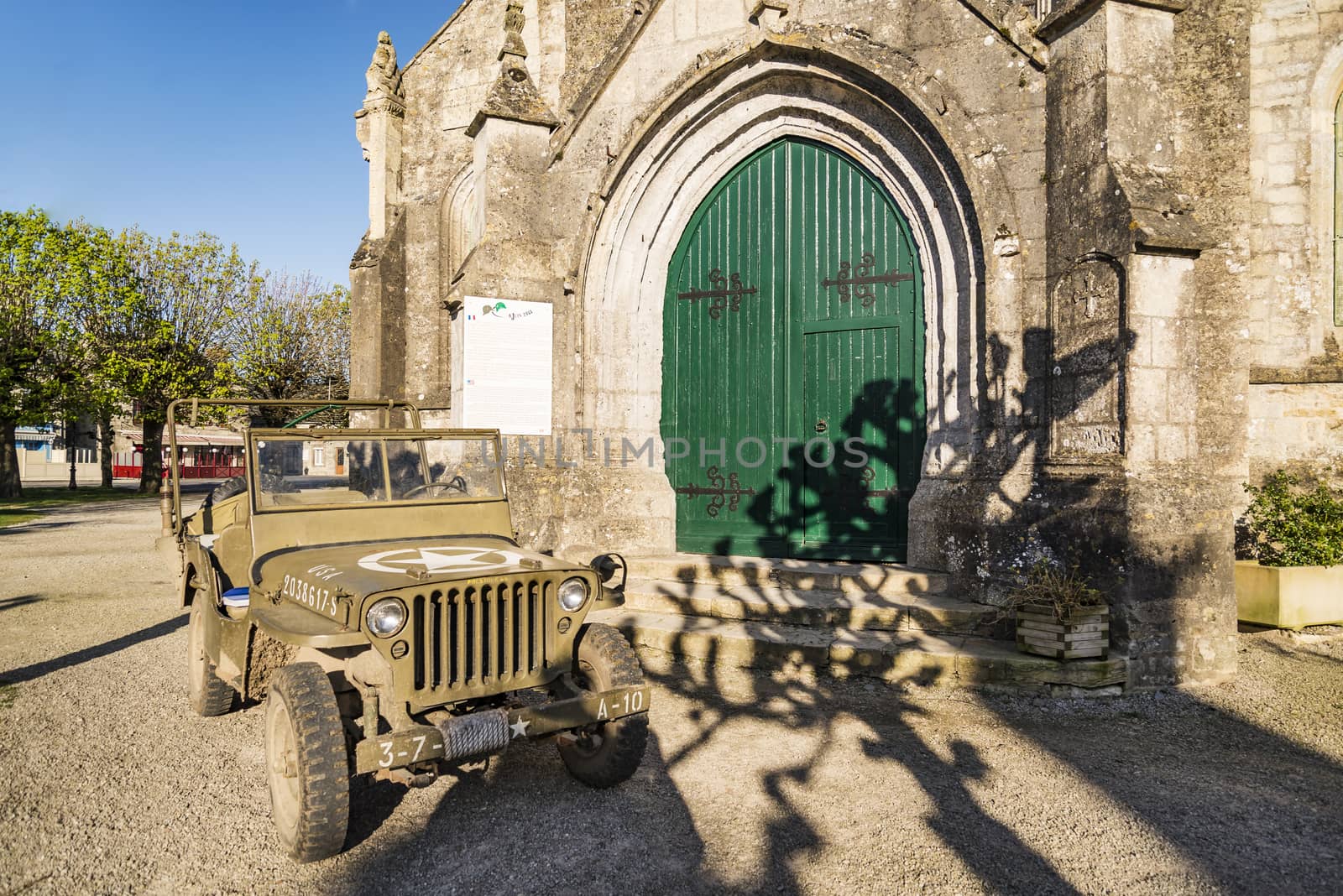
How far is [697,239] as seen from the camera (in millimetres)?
7977

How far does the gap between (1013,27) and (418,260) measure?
24.2 feet

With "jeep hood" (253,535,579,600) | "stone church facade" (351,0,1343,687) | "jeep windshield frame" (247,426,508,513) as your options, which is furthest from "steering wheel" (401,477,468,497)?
"stone church facade" (351,0,1343,687)

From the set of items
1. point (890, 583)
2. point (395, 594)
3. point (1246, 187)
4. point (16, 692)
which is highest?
point (1246, 187)

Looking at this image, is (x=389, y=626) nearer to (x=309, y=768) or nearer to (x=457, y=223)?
(x=309, y=768)

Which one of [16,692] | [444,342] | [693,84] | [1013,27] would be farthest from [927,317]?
[16,692]

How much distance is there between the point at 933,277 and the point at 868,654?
321cm

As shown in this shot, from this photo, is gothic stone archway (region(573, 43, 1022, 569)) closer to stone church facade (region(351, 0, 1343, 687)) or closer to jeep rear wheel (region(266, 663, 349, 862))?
stone church facade (region(351, 0, 1343, 687))

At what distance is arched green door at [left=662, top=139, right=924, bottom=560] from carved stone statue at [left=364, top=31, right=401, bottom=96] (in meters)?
5.09

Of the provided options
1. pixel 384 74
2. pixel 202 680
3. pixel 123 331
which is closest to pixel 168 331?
pixel 123 331

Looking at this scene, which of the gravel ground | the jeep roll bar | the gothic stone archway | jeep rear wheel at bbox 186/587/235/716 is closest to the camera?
the gravel ground

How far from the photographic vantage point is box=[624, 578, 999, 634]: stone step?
566 cm

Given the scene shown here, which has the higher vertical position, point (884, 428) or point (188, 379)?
point (188, 379)

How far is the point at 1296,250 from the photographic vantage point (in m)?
6.25

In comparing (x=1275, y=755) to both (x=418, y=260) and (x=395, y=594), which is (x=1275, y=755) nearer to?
(x=395, y=594)
